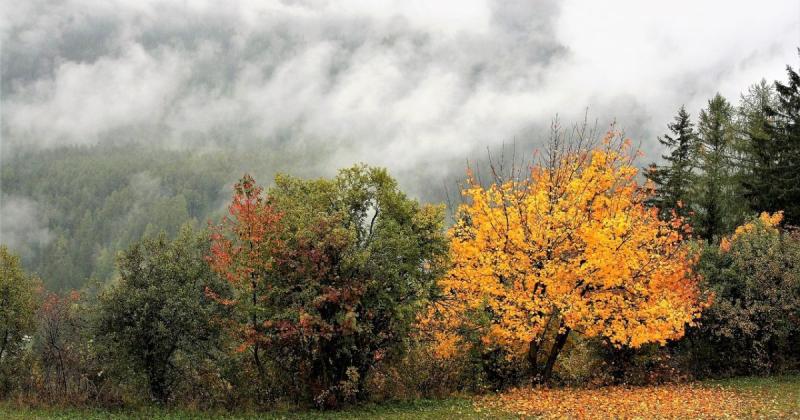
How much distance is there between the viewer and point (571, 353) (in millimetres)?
27000

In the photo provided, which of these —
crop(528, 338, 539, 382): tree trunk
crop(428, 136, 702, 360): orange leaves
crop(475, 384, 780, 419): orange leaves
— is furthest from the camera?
crop(528, 338, 539, 382): tree trunk

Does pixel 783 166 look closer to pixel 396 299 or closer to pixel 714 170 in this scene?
Result: pixel 714 170

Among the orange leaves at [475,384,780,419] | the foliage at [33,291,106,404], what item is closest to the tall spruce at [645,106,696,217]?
the orange leaves at [475,384,780,419]

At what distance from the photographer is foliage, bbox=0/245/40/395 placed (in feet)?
75.2

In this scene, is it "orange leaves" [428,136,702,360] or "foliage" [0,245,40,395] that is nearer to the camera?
"orange leaves" [428,136,702,360]

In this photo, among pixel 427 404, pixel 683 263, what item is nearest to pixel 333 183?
pixel 427 404

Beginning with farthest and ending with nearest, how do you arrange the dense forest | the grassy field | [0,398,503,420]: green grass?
the dense forest, [0,398,503,420]: green grass, the grassy field

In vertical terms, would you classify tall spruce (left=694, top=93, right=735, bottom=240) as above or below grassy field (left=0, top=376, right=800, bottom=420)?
above

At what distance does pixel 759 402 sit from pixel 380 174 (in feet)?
46.6

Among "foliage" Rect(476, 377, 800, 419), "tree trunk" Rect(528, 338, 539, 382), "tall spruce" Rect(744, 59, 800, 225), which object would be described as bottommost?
"foliage" Rect(476, 377, 800, 419)

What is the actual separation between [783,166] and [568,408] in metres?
27.6

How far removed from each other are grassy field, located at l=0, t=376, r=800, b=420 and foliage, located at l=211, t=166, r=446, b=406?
74.8 inches

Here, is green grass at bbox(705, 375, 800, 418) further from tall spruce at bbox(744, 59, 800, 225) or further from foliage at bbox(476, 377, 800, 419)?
tall spruce at bbox(744, 59, 800, 225)

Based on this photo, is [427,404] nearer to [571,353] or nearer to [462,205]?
[462,205]
